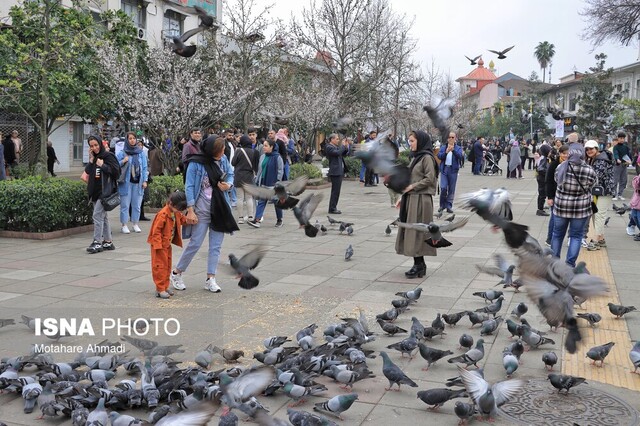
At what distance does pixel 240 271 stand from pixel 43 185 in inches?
239

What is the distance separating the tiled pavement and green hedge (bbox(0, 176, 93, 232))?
0.44 m

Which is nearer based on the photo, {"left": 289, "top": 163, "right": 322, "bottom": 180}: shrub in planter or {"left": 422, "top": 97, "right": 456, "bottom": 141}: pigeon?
{"left": 422, "top": 97, "right": 456, "bottom": 141}: pigeon

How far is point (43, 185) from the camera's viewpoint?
10.6 m

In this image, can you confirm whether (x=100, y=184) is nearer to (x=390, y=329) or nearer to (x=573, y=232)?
(x=390, y=329)

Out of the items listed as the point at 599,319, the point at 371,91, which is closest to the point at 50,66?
the point at 599,319

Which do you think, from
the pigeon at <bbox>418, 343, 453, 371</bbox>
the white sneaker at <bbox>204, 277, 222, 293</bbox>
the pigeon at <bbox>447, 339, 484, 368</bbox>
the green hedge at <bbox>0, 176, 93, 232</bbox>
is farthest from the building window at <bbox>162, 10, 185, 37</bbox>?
the pigeon at <bbox>447, 339, 484, 368</bbox>

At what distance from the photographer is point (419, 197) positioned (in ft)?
26.3

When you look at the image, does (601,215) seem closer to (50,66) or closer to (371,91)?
(50,66)

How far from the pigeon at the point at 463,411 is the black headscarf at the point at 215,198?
3880 mm

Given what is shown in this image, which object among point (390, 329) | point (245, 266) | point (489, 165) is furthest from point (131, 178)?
point (489, 165)

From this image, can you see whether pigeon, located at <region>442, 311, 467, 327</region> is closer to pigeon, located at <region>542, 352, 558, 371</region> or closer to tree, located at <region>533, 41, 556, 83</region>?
pigeon, located at <region>542, 352, 558, 371</region>

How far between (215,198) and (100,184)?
3.07 metres

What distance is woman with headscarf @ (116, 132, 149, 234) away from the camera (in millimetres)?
10969

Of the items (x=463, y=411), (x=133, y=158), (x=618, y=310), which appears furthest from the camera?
(x=133, y=158)
